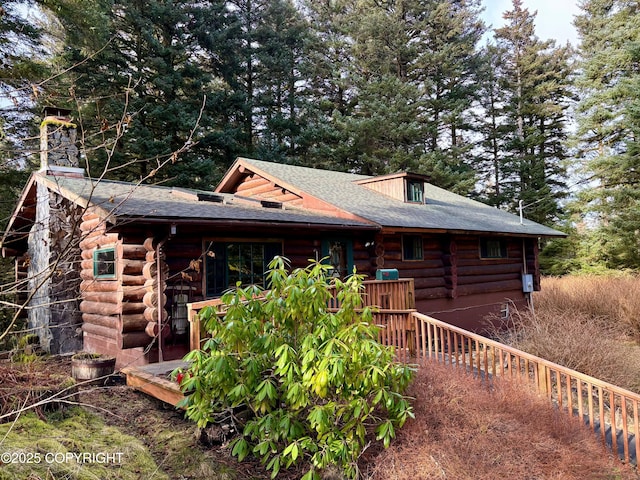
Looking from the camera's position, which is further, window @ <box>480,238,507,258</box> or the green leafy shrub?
window @ <box>480,238,507,258</box>

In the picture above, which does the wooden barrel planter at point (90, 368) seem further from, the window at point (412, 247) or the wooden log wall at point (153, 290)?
the window at point (412, 247)

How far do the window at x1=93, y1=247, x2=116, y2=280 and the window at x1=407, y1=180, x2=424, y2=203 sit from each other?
965cm

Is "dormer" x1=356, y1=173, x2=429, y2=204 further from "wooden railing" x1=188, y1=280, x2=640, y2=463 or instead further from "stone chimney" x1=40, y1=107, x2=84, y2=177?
"stone chimney" x1=40, y1=107, x2=84, y2=177

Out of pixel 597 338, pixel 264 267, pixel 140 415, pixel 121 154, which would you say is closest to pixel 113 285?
pixel 264 267

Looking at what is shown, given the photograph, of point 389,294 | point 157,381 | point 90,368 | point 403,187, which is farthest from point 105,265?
point 403,187

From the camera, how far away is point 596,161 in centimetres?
2289

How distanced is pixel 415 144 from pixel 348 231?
59.8 feet

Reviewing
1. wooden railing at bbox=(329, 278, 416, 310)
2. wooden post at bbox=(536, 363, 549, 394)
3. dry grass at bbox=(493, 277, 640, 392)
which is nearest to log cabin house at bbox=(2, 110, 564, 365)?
wooden railing at bbox=(329, 278, 416, 310)

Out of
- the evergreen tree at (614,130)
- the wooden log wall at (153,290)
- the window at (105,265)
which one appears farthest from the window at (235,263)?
the evergreen tree at (614,130)

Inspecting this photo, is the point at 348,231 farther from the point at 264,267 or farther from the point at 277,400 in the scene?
the point at 277,400

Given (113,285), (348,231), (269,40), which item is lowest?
(113,285)

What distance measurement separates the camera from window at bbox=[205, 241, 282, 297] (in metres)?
9.25

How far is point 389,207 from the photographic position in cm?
1372

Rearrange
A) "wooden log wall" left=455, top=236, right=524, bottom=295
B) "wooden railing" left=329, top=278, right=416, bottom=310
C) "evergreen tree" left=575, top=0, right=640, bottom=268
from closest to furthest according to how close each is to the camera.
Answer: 1. "wooden railing" left=329, top=278, right=416, bottom=310
2. "wooden log wall" left=455, top=236, right=524, bottom=295
3. "evergreen tree" left=575, top=0, right=640, bottom=268
